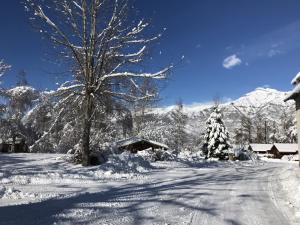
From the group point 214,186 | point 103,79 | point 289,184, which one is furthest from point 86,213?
point 103,79

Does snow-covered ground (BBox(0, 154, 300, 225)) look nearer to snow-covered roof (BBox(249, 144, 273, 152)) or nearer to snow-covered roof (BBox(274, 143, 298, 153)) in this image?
snow-covered roof (BBox(274, 143, 298, 153))

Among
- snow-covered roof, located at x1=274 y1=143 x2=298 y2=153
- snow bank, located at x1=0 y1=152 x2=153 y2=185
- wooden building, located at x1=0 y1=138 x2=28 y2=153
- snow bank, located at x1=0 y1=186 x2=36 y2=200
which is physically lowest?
snow bank, located at x1=0 y1=186 x2=36 y2=200

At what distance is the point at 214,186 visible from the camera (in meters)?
13.7

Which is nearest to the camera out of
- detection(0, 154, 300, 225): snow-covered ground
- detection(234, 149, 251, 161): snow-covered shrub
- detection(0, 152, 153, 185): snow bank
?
detection(0, 154, 300, 225): snow-covered ground

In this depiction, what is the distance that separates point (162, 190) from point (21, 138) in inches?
1723

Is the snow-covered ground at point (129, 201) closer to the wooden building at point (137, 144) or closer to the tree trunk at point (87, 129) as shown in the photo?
the tree trunk at point (87, 129)

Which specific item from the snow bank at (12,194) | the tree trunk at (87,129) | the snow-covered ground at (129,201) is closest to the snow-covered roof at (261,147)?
the tree trunk at (87,129)

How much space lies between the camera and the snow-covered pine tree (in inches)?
2035

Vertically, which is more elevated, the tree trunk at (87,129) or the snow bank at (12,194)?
the tree trunk at (87,129)

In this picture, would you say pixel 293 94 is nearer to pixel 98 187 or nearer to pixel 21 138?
pixel 98 187

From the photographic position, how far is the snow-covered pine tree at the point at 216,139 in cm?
5169

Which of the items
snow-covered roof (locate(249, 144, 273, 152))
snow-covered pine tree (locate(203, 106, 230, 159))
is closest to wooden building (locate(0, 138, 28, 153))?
snow-covered pine tree (locate(203, 106, 230, 159))

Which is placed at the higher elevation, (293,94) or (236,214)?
(293,94)

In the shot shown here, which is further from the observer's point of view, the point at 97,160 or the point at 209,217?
the point at 97,160
